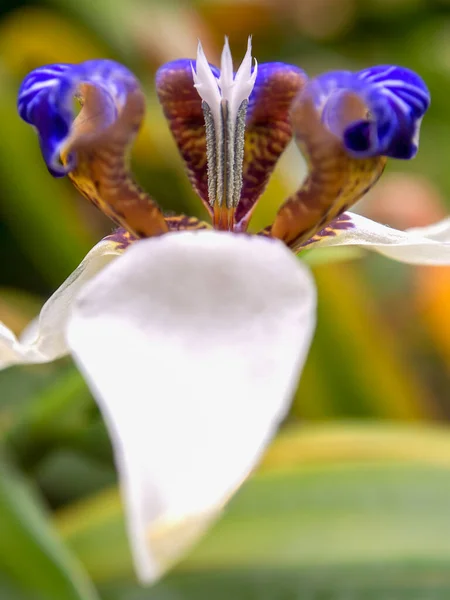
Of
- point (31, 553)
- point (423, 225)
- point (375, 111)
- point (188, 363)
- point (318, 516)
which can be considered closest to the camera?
point (188, 363)

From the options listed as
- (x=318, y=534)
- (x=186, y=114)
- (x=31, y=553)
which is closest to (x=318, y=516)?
(x=318, y=534)

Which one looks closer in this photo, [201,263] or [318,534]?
[201,263]

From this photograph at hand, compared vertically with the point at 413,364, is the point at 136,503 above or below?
above

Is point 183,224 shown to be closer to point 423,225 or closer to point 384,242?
point 384,242

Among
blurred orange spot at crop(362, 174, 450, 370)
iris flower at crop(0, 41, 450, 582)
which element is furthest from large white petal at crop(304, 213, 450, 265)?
blurred orange spot at crop(362, 174, 450, 370)

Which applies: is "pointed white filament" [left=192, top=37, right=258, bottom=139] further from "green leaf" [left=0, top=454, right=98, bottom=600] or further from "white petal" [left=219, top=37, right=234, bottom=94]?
"green leaf" [left=0, top=454, right=98, bottom=600]

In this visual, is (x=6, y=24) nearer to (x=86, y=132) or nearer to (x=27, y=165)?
(x=27, y=165)

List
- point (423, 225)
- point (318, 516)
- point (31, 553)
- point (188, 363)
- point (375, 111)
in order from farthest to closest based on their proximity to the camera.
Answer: point (423, 225) < point (318, 516) < point (31, 553) < point (375, 111) < point (188, 363)

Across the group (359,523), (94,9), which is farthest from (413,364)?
(94,9)
